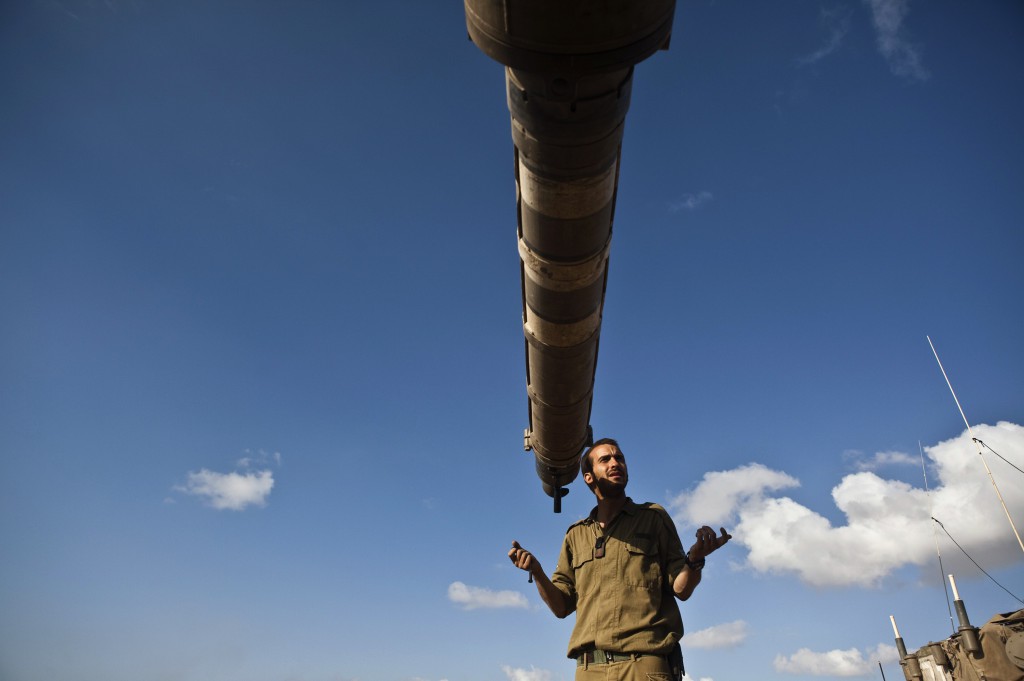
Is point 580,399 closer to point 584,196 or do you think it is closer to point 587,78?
point 584,196

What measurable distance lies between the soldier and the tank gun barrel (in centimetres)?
108

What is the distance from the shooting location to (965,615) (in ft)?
21.5

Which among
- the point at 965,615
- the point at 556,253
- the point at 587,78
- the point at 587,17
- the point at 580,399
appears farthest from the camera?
the point at 965,615

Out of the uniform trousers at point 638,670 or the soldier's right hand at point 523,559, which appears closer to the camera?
the uniform trousers at point 638,670

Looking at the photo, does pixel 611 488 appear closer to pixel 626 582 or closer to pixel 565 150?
pixel 626 582

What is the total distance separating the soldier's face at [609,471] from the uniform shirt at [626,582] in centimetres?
15

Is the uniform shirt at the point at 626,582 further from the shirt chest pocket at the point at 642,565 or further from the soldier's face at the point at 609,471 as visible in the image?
the soldier's face at the point at 609,471

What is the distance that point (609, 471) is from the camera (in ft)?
11.8

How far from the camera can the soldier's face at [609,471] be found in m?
3.60

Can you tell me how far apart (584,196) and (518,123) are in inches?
22.7

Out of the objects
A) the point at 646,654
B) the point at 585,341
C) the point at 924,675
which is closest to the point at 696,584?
the point at 646,654

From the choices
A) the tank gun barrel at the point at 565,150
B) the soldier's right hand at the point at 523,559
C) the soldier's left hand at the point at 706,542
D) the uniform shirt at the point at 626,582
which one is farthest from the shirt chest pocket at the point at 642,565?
the tank gun barrel at the point at 565,150

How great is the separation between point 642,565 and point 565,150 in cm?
228

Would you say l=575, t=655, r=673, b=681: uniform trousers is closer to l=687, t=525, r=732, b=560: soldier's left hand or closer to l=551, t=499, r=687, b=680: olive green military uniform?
l=551, t=499, r=687, b=680: olive green military uniform
